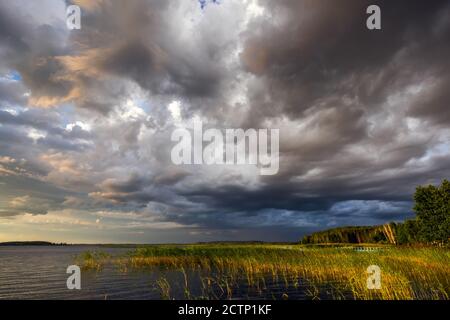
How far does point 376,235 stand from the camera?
372 ft

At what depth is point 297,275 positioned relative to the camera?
29.3 metres

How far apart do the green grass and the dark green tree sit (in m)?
28.1

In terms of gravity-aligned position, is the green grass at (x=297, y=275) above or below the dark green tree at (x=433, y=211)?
below

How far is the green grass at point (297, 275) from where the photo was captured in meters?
19.2

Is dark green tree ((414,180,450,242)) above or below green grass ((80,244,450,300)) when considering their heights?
above

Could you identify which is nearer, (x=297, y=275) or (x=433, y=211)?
(x=297, y=275)

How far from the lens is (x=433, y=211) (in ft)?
187

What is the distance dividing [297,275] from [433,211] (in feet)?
133

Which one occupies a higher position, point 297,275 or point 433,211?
point 433,211

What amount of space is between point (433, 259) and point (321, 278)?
8756mm

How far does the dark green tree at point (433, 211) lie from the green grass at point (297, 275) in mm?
28072

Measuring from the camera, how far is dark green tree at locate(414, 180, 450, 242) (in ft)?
178
